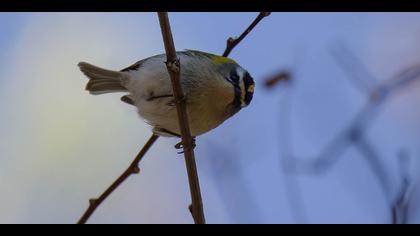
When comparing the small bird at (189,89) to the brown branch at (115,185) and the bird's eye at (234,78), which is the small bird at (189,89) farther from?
the brown branch at (115,185)

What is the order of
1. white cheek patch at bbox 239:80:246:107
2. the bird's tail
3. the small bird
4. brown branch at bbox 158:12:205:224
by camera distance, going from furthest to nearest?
the bird's tail, white cheek patch at bbox 239:80:246:107, the small bird, brown branch at bbox 158:12:205:224

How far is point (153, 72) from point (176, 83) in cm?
133

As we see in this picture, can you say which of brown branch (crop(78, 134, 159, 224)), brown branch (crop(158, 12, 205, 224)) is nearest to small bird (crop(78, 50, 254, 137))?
brown branch (crop(78, 134, 159, 224))

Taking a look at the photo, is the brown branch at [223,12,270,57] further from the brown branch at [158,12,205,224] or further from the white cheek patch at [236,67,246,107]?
the white cheek patch at [236,67,246,107]

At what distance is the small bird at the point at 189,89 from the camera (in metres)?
3.51

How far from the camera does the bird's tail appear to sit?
3.98 meters

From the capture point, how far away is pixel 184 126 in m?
2.25

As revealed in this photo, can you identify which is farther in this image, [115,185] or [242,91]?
[242,91]

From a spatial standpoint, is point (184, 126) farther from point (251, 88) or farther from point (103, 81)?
point (103, 81)

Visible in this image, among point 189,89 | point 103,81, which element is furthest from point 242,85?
point 103,81

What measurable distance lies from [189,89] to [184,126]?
1.27m

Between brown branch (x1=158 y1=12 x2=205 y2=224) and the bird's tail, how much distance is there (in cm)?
180
